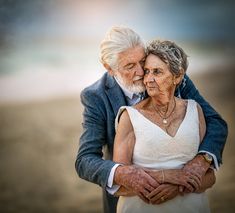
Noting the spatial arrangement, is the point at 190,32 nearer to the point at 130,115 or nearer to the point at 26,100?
the point at 26,100

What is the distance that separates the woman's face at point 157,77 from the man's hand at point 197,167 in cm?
32

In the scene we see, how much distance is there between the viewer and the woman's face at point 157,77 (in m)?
2.36

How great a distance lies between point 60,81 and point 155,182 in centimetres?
183

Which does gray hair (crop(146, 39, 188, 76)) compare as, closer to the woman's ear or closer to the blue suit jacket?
the woman's ear

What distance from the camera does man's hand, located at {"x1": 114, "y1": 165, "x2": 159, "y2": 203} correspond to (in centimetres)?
232

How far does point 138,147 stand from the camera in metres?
2.38

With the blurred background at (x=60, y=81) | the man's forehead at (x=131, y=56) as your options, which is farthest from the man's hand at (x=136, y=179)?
the blurred background at (x=60, y=81)

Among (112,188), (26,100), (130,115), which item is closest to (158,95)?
(130,115)

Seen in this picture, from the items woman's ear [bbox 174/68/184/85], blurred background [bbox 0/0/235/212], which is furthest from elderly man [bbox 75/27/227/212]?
blurred background [bbox 0/0/235/212]

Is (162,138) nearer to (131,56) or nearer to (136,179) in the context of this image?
(136,179)

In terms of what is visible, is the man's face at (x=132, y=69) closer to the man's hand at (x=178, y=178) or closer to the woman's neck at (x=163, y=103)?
the woman's neck at (x=163, y=103)

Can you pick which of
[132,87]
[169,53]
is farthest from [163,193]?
[169,53]

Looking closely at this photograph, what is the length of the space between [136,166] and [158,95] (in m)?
0.33

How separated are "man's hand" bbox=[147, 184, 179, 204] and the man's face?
448mm
